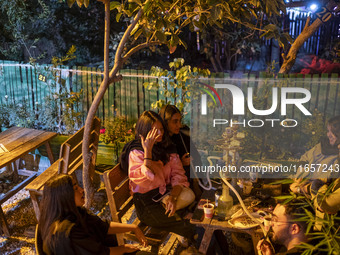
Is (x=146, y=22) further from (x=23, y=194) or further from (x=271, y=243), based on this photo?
(x=23, y=194)

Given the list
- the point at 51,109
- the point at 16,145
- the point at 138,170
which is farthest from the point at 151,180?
the point at 51,109

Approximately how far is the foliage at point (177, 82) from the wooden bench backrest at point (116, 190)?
2.18 meters

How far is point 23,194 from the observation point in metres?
5.54

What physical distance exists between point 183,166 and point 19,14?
6.47 meters

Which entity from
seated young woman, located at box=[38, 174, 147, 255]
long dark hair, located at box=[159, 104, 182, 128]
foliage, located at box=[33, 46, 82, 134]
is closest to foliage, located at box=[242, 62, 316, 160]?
long dark hair, located at box=[159, 104, 182, 128]

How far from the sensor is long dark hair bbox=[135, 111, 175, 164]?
12.0 ft

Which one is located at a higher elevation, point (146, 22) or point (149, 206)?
point (146, 22)

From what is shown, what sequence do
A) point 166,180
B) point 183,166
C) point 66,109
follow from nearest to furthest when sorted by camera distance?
point 166,180 → point 183,166 → point 66,109

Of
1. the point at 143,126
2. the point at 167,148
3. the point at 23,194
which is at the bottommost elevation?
the point at 23,194

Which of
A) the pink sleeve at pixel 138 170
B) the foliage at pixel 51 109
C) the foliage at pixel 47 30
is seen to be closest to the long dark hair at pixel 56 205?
the pink sleeve at pixel 138 170

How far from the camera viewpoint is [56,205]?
255 cm

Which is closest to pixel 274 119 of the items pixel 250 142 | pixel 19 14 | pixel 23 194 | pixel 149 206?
pixel 250 142

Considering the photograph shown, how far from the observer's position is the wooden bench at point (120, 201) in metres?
3.43

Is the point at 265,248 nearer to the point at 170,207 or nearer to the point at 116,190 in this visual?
the point at 170,207
